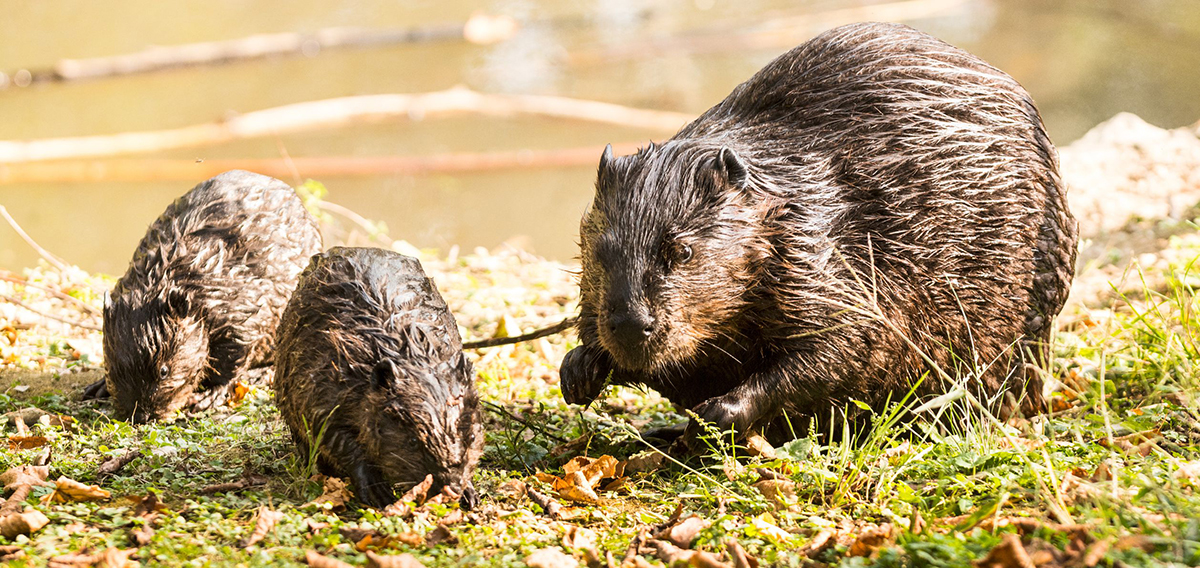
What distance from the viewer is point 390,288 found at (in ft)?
12.7

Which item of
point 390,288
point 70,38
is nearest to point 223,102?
point 70,38

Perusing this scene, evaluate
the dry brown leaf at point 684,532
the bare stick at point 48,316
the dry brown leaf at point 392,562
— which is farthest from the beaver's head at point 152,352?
the dry brown leaf at point 684,532

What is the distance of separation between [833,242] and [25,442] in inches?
131

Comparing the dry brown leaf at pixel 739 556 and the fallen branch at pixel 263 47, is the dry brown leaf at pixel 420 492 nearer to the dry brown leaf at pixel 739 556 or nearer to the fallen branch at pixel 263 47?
the dry brown leaf at pixel 739 556

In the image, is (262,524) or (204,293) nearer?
(262,524)

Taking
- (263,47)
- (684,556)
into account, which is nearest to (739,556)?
(684,556)

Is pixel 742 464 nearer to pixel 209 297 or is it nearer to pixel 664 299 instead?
pixel 664 299

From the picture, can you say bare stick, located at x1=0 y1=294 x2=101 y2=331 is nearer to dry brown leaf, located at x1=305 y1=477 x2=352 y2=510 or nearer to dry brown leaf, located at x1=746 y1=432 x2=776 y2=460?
dry brown leaf, located at x1=305 y1=477 x2=352 y2=510

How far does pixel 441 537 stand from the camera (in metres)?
3.32

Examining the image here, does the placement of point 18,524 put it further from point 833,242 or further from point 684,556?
point 833,242

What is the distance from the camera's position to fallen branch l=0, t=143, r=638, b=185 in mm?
9906

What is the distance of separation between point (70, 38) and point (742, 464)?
1273 centimetres

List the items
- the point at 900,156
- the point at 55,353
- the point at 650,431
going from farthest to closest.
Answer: the point at 55,353, the point at 650,431, the point at 900,156

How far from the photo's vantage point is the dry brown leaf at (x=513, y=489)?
3766 millimetres
